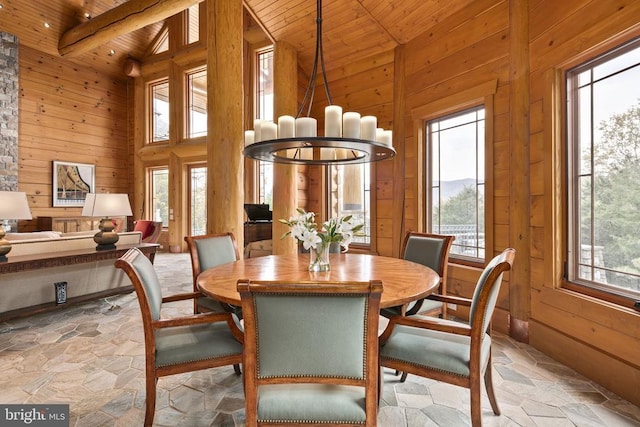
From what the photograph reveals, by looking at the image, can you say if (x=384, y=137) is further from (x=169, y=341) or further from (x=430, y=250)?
(x=169, y=341)

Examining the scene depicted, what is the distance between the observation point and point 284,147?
1967 millimetres

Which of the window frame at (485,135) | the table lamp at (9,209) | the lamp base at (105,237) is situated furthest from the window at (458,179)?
the table lamp at (9,209)

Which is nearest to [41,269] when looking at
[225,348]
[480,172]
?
[225,348]

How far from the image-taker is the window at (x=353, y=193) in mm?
4340

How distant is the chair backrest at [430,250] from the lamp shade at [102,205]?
314 centimetres

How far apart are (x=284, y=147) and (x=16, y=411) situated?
2071 mm

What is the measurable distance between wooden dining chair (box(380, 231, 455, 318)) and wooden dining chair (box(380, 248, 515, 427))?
0.51 metres

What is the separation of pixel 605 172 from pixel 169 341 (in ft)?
9.10

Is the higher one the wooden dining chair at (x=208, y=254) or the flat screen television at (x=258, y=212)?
the flat screen television at (x=258, y=212)

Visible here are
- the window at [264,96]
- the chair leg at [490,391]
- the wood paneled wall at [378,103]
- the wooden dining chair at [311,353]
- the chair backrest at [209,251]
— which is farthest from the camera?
the window at [264,96]

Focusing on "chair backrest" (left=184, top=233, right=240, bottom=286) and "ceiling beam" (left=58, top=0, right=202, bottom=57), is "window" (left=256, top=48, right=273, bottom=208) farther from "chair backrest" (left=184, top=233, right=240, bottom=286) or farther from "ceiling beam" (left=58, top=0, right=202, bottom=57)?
"chair backrest" (left=184, top=233, right=240, bottom=286)

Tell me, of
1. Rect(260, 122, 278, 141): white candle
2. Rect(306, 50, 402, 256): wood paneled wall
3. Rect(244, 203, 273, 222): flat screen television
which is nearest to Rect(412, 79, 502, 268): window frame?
Rect(306, 50, 402, 256): wood paneled wall

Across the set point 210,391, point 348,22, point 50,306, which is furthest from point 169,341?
point 348,22

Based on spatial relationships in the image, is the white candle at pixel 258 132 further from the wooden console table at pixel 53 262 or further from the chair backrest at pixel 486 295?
the wooden console table at pixel 53 262
